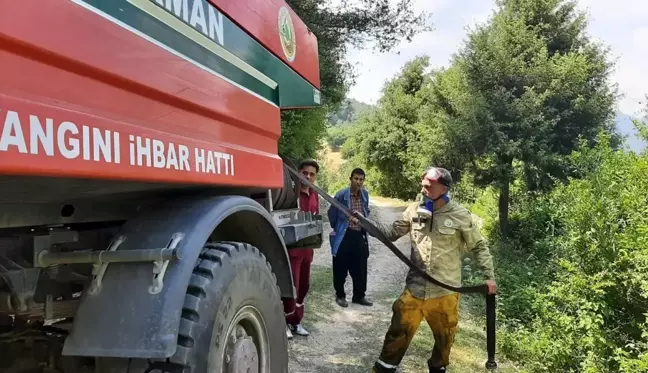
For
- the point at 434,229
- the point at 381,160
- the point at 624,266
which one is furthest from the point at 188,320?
the point at 381,160

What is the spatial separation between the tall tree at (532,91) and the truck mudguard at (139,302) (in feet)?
40.0

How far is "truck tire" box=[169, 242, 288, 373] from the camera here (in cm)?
163

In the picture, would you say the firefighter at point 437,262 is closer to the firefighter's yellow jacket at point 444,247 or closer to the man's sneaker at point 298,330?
the firefighter's yellow jacket at point 444,247

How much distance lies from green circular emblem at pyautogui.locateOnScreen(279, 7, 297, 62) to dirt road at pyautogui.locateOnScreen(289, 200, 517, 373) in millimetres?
2781

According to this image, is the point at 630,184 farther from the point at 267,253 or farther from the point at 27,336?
the point at 27,336

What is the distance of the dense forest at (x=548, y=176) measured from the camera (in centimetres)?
637

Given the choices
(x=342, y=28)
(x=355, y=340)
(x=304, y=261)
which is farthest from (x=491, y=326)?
(x=342, y=28)

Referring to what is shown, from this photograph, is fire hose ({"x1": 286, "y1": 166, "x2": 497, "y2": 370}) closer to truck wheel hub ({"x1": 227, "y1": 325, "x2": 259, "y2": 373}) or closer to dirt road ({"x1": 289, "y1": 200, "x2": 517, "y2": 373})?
dirt road ({"x1": 289, "y1": 200, "x2": 517, "y2": 373})

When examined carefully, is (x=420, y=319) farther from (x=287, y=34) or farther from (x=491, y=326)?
(x=287, y=34)

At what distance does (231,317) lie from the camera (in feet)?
6.04

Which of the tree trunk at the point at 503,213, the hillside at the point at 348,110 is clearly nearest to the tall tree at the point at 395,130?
the hillside at the point at 348,110

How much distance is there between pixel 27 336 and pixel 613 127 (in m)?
15.6

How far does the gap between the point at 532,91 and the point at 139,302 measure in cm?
1307

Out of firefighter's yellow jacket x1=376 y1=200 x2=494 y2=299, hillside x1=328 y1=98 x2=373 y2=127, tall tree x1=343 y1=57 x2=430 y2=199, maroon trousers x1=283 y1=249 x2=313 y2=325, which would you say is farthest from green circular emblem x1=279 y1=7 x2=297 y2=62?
tall tree x1=343 y1=57 x2=430 y2=199
